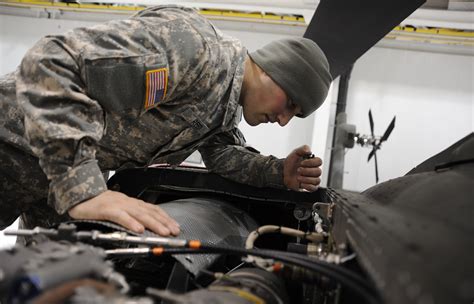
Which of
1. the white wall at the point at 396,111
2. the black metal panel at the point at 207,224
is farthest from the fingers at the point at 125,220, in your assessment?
the white wall at the point at 396,111

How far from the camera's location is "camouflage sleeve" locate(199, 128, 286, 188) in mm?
1419

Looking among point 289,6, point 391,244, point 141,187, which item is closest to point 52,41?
point 141,187

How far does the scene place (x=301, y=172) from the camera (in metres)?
1.43

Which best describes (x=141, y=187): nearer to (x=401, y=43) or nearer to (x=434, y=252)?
(x=434, y=252)

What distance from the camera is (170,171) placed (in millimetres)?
1347

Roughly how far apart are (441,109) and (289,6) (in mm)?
1931

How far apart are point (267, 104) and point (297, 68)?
6.6 inches

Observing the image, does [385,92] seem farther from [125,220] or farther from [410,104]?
[125,220]

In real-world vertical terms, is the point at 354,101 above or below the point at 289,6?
below

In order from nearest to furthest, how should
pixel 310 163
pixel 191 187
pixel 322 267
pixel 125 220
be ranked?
pixel 322 267
pixel 125 220
pixel 191 187
pixel 310 163

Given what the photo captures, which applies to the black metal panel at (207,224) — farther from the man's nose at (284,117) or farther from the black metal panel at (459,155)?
the black metal panel at (459,155)

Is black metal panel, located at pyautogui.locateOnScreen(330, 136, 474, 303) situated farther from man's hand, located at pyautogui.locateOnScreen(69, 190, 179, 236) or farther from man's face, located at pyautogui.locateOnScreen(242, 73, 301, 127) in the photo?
man's face, located at pyautogui.locateOnScreen(242, 73, 301, 127)

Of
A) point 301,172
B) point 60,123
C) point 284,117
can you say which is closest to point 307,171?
point 301,172

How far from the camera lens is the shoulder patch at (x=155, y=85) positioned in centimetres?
105
